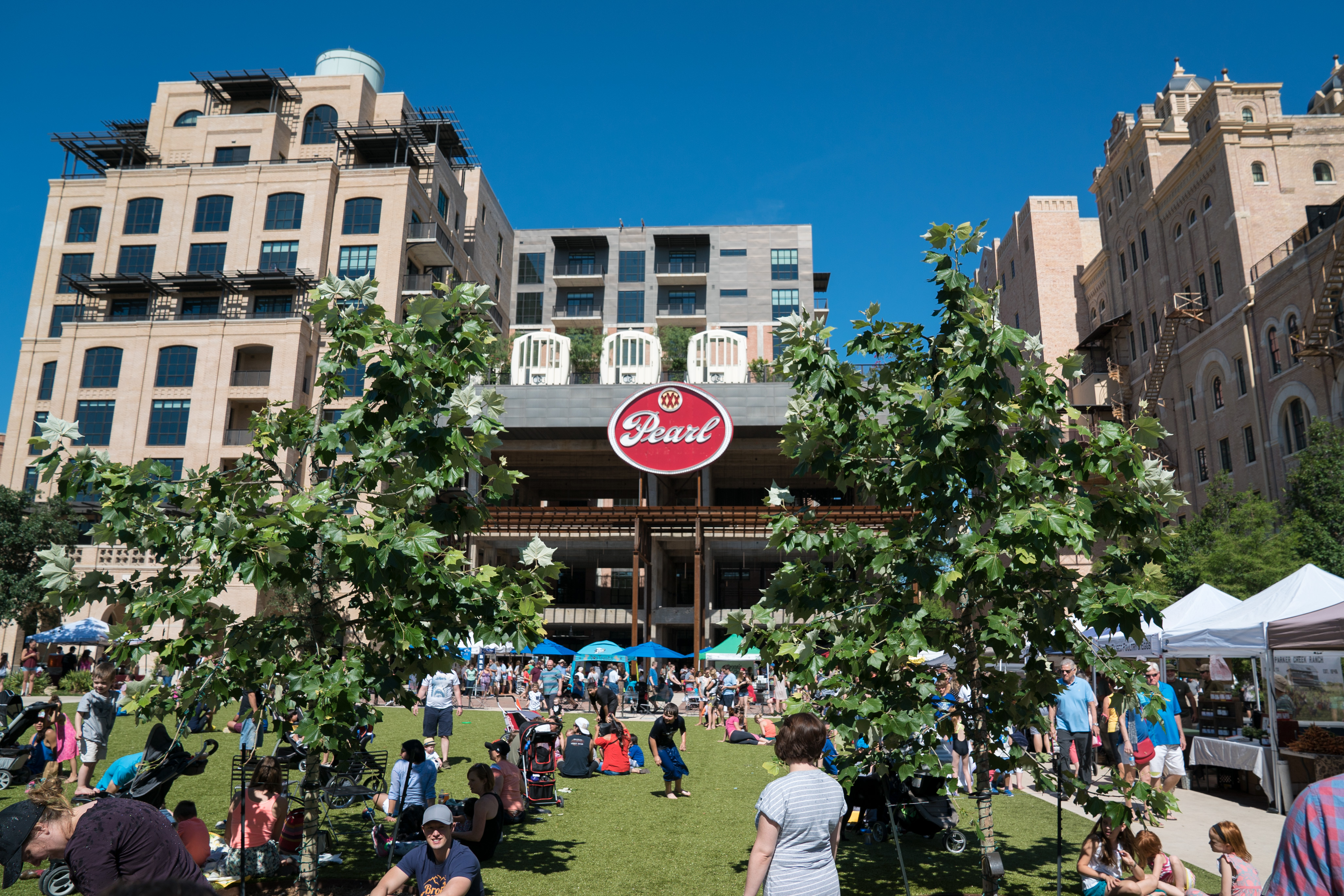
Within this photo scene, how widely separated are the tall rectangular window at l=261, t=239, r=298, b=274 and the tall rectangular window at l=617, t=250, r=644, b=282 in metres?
30.6

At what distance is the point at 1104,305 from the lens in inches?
2328

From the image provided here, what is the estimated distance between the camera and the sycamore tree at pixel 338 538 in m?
5.95

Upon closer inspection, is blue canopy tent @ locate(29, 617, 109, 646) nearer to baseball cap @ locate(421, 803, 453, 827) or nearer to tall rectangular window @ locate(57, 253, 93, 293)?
baseball cap @ locate(421, 803, 453, 827)

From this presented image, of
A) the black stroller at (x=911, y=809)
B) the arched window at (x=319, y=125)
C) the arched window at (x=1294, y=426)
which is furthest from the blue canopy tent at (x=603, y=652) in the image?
the arched window at (x=319, y=125)

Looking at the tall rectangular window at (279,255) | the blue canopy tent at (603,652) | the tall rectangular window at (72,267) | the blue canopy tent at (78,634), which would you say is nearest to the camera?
the blue canopy tent at (78,634)

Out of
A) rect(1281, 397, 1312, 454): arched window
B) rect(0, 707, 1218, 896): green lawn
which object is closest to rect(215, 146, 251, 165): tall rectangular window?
rect(0, 707, 1218, 896): green lawn

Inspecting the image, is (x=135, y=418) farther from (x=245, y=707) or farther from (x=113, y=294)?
(x=245, y=707)

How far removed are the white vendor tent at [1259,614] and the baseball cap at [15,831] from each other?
13.9 m

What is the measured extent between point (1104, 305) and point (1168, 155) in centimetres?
1168

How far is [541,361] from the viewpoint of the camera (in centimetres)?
4975

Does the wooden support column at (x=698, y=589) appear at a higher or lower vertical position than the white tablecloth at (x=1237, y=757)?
higher

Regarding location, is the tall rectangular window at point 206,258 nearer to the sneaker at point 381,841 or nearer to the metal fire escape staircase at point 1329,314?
the sneaker at point 381,841

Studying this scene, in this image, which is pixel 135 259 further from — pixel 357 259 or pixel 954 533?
pixel 954 533

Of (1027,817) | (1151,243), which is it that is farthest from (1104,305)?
(1027,817)
